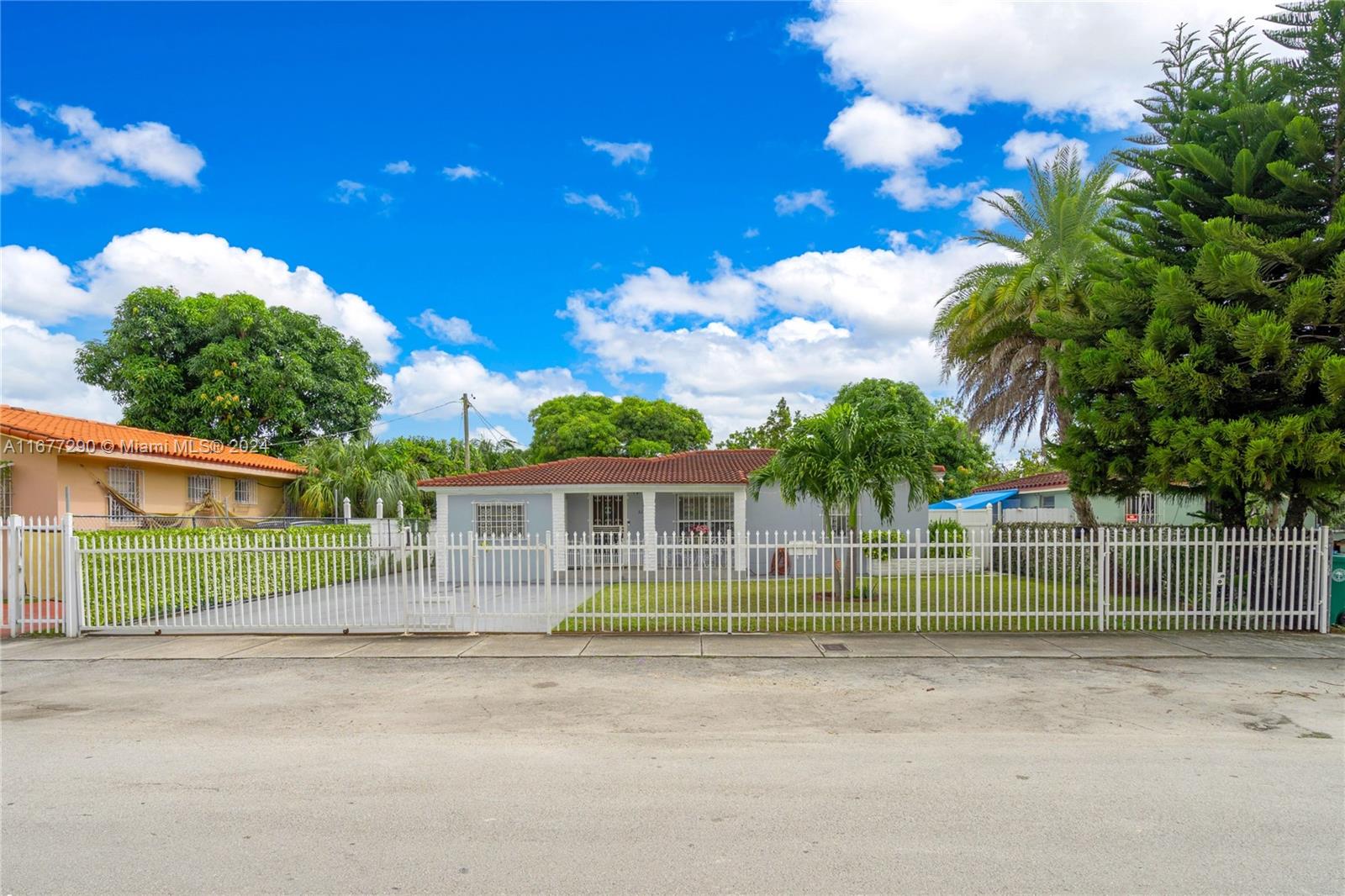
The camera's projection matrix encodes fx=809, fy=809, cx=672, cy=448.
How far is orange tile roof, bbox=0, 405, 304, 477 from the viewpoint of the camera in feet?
53.1

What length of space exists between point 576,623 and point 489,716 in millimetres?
5132

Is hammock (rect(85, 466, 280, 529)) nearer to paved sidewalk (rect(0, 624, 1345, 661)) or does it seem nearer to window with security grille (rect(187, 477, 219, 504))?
window with security grille (rect(187, 477, 219, 504))

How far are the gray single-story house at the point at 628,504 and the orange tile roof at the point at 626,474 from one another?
1.0 inches

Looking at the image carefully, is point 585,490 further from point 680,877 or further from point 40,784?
point 680,877

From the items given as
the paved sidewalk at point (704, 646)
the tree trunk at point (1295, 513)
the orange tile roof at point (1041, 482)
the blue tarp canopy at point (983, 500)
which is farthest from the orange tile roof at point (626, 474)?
the tree trunk at point (1295, 513)

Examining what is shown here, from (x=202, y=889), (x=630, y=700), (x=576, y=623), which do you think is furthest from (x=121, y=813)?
(x=576, y=623)

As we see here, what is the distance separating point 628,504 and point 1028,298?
11902 millimetres

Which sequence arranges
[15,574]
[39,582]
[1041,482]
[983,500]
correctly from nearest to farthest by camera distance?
[15,574], [39,582], [1041,482], [983,500]

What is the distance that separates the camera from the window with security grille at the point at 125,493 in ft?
58.9

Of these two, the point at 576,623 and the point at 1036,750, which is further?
the point at 576,623

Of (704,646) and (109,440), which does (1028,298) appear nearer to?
(704,646)

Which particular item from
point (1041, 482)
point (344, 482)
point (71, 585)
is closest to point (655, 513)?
point (344, 482)

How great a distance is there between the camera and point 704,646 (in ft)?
34.7

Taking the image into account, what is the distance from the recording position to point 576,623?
12.5 metres
